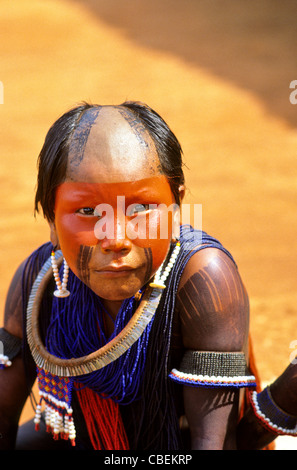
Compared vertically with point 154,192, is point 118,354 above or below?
below

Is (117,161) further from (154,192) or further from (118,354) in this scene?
(118,354)

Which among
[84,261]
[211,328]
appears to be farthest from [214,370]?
[84,261]

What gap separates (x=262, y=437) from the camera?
7.50ft

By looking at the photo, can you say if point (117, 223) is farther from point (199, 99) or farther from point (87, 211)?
point (199, 99)

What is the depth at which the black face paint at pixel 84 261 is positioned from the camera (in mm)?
1932

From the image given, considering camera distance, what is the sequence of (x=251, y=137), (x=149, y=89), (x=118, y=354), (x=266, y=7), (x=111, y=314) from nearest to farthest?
1. (x=118, y=354)
2. (x=111, y=314)
3. (x=251, y=137)
4. (x=149, y=89)
5. (x=266, y=7)

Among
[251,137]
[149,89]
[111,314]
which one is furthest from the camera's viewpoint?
[149,89]

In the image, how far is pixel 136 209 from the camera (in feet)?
6.35

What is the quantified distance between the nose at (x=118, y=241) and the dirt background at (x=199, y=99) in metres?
2.57

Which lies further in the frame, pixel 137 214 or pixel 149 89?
pixel 149 89

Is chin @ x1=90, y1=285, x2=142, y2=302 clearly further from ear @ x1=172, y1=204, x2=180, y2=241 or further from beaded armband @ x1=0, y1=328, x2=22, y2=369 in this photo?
beaded armband @ x1=0, y1=328, x2=22, y2=369

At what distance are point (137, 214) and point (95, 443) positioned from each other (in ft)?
3.05

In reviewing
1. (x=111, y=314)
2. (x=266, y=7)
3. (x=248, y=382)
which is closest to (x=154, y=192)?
(x=111, y=314)

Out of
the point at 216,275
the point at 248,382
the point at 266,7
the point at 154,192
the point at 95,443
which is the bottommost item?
the point at 95,443
